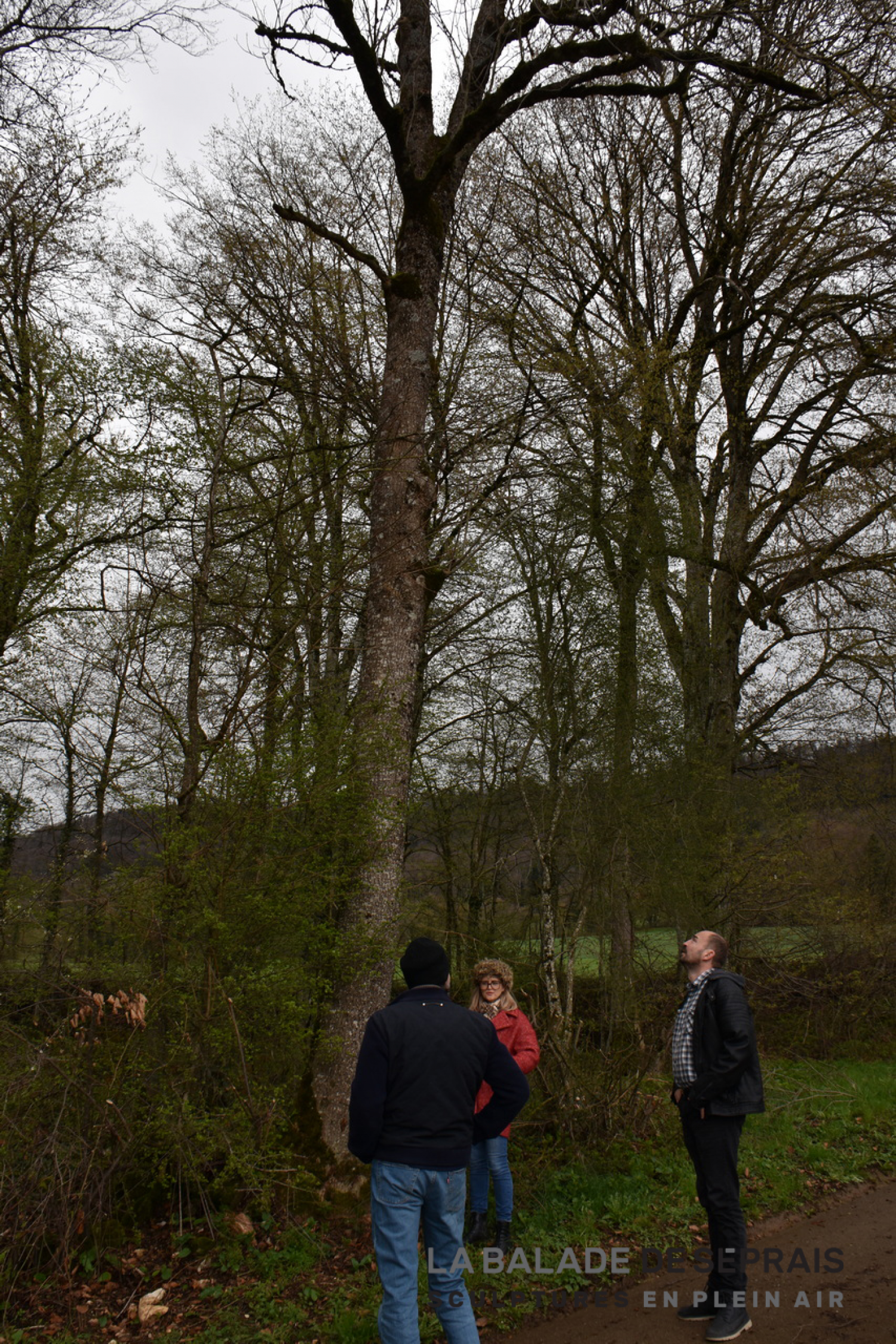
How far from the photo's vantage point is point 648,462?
10859 mm

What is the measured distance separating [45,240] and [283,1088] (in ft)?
32.6

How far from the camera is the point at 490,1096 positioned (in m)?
4.07

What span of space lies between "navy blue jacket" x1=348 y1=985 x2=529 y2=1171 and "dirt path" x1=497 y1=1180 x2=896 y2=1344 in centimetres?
144

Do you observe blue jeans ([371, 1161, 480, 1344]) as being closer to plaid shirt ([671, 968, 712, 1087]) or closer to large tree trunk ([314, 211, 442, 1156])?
plaid shirt ([671, 968, 712, 1087])

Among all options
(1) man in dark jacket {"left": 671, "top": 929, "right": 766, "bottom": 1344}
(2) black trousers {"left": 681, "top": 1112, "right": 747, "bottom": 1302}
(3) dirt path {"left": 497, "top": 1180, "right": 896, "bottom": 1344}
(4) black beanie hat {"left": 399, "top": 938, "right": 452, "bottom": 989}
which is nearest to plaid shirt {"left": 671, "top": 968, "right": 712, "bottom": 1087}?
(1) man in dark jacket {"left": 671, "top": 929, "right": 766, "bottom": 1344}

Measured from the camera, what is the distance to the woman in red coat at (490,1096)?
173 inches

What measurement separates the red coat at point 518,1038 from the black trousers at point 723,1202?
136cm

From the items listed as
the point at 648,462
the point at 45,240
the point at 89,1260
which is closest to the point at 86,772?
the point at 89,1260

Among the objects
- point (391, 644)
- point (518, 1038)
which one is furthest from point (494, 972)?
point (391, 644)

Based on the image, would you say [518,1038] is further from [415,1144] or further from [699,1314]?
[415,1144]

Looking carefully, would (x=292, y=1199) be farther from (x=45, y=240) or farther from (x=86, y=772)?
(x=45, y=240)

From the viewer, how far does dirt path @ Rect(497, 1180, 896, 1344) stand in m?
3.52

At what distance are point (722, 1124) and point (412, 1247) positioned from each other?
1459 mm

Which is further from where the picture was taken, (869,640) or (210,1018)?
(869,640)
